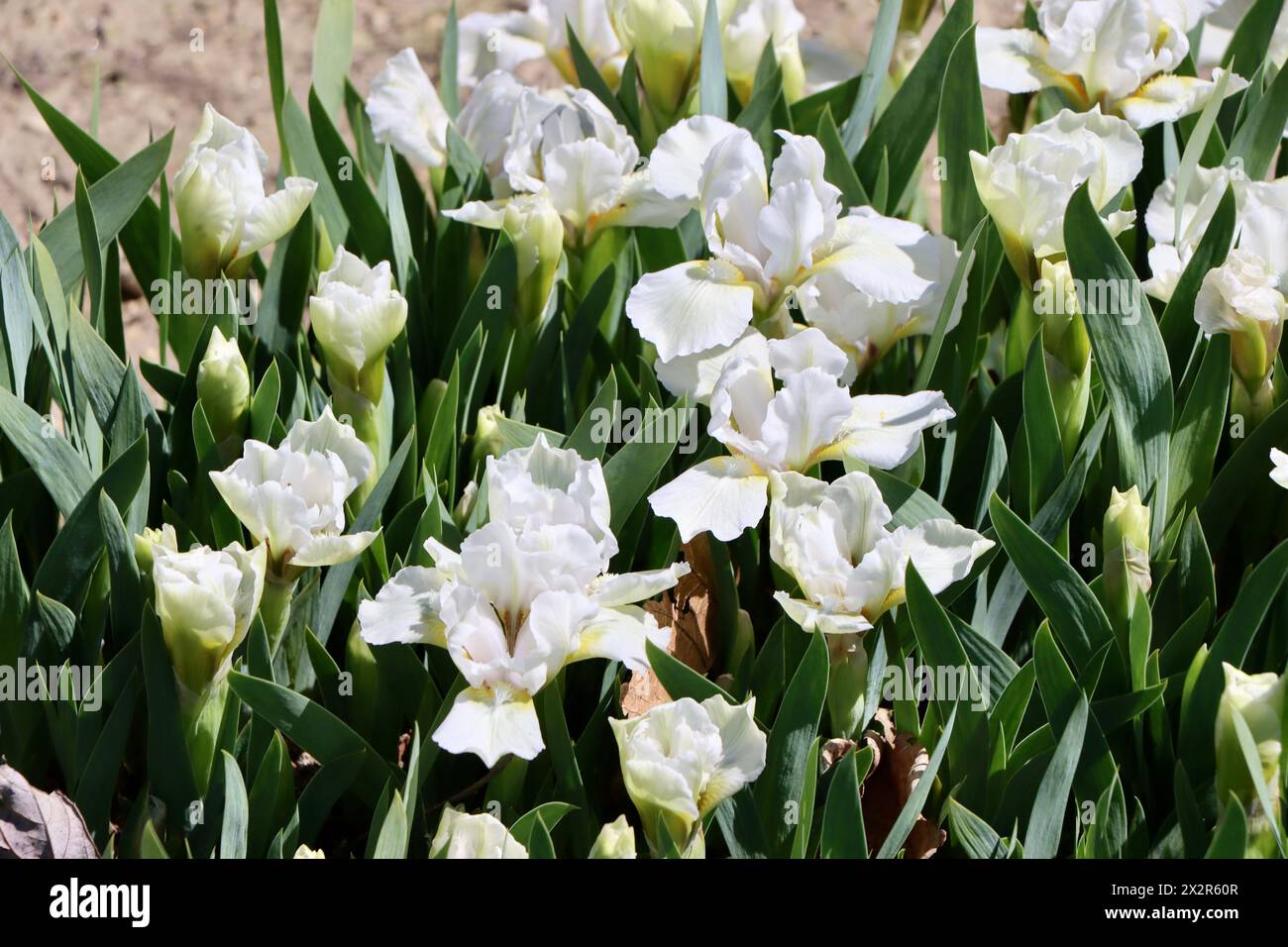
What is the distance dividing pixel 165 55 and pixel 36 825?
2.39m

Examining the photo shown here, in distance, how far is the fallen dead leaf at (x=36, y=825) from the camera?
3.05 ft

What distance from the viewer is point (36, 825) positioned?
3.06 ft

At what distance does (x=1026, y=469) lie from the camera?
3.75 ft

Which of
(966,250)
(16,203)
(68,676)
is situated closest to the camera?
(68,676)

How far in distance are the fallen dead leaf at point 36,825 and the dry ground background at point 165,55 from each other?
196cm

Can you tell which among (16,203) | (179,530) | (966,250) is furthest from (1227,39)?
(16,203)

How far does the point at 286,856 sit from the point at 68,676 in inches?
8.6

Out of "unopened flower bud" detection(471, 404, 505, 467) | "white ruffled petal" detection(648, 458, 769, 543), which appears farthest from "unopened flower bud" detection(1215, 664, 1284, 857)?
"unopened flower bud" detection(471, 404, 505, 467)

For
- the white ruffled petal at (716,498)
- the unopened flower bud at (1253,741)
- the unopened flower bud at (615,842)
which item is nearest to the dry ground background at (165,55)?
the white ruffled petal at (716,498)

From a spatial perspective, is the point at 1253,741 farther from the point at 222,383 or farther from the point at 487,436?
the point at 222,383

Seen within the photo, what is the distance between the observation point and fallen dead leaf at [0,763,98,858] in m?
0.93

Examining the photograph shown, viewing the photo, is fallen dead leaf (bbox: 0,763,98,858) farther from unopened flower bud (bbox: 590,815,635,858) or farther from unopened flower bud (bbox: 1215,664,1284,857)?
unopened flower bud (bbox: 1215,664,1284,857)

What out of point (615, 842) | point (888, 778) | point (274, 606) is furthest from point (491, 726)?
point (888, 778)
